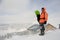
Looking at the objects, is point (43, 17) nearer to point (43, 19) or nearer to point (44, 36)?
point (43, 19)

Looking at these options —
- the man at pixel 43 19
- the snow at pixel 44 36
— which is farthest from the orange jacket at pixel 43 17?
the snow at pixel 44 36

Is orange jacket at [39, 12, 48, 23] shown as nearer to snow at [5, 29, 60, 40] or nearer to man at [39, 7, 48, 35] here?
man at [39, 7, 48, 35]

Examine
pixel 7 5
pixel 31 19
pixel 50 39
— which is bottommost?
pixel 50 39

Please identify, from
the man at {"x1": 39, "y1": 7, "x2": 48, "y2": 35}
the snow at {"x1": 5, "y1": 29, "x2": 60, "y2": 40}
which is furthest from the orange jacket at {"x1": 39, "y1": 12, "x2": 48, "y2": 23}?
the snow at {"x1": 5, "y1": 29, "x2": 60, "y2": 40}

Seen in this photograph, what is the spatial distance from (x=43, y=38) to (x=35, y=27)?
0.13 m

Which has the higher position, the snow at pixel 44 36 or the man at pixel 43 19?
the man at pixel 43 19

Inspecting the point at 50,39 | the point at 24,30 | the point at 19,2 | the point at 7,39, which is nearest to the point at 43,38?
Result: the point at 50,39

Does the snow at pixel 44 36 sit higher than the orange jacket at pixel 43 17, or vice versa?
the orange jacket at pixel 43 17

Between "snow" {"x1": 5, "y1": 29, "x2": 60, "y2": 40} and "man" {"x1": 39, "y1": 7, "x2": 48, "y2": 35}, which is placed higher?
"man" {"x1": 39, "y1": 7, "x2": 48, "y2": 35}

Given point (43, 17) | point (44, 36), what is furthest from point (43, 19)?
point (44, 36)

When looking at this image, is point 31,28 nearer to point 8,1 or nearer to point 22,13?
point 22,13

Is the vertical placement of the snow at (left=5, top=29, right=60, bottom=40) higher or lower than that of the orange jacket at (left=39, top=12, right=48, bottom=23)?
lower

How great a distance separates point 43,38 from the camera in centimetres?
155

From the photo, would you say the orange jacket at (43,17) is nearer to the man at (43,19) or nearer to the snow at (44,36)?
the man at (43,19)
